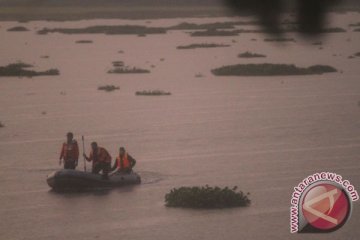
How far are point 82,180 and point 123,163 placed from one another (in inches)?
32.3

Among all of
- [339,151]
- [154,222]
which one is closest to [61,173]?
[154,222]

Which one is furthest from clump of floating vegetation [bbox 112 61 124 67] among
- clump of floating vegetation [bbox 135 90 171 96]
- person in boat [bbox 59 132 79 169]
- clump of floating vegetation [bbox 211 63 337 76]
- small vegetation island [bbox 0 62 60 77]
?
person in boat [bbox 59 132 79 169]

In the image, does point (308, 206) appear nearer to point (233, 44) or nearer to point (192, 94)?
point (192, 94)

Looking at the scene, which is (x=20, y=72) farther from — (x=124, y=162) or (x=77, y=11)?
(x=77, y=11)

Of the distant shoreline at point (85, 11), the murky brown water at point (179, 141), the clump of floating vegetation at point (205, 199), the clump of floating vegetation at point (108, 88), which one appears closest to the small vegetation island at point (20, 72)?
the murky brown water at point (179, 141)

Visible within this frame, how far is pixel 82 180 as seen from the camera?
17453mm

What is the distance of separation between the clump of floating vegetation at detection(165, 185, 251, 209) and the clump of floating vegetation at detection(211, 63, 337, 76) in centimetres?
2559

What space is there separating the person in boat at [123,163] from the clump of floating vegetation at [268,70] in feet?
78.3

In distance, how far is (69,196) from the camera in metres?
17.3

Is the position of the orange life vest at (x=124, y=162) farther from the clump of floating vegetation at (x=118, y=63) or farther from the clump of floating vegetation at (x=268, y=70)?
the clump of floating vegetation at (x=118, y=63)

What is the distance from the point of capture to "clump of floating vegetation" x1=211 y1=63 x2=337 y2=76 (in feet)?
137

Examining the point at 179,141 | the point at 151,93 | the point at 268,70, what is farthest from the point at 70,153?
the point at 268,70

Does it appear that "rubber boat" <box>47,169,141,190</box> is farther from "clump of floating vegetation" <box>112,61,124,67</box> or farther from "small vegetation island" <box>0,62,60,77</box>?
"clump of floating vegetation" <box>112,61,124,67</box>

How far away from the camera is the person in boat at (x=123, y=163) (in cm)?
1696
